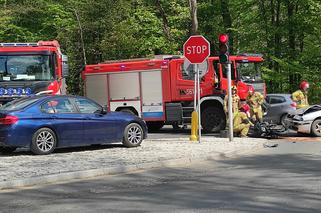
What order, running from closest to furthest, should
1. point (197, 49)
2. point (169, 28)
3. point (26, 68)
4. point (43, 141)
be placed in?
point (43, 141), point (197, 49), point (26, 68), point (169, 28)

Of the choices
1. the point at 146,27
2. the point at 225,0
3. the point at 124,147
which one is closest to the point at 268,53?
the point at 225,0

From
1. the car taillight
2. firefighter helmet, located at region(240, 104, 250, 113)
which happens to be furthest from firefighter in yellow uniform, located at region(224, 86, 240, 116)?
the car taillight

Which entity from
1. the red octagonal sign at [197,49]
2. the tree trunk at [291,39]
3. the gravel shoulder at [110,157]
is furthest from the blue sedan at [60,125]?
the tree trunk at [291,39]

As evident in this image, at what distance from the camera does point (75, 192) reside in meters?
8.72

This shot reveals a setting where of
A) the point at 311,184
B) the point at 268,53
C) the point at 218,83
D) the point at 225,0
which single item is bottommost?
the point at 311,184

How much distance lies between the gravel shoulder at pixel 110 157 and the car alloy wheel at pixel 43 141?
0.19 m

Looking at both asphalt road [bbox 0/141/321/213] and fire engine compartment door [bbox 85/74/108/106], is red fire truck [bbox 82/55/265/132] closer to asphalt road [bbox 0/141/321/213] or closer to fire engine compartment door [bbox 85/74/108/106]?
fire engine compartment door [bbox 85/74/108/106]

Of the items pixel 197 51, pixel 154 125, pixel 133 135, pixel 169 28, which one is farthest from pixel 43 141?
pixel 169 28

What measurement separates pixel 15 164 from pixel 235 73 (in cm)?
986

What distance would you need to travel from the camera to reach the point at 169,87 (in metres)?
19.6

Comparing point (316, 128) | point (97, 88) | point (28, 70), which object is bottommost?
point (316, 128)

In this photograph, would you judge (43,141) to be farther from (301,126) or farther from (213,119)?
(301,126)

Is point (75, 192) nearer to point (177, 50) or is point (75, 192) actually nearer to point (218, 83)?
point (218, 83)

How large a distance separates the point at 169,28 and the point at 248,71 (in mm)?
16090
